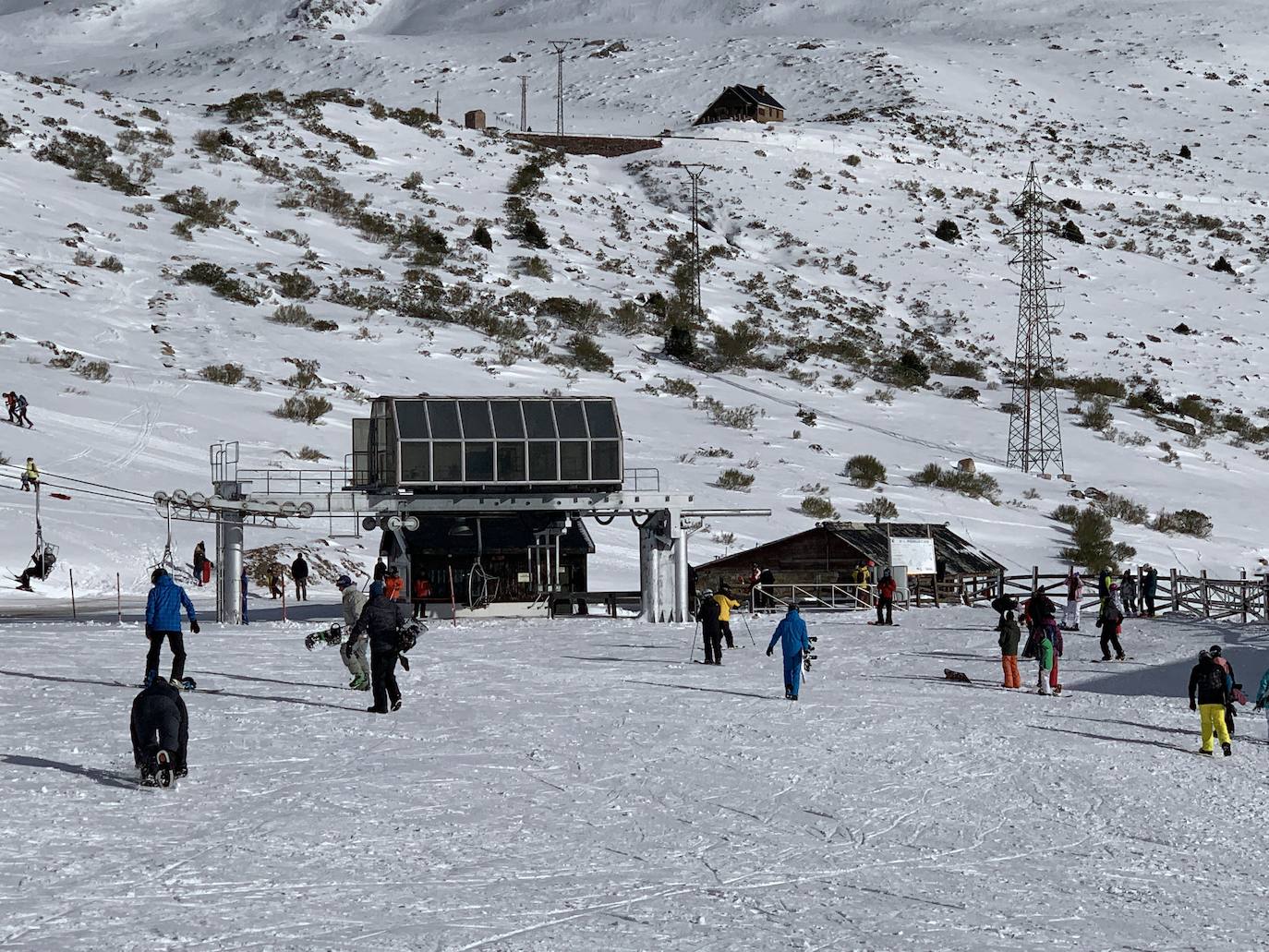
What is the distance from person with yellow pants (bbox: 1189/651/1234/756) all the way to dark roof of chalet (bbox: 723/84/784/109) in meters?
102

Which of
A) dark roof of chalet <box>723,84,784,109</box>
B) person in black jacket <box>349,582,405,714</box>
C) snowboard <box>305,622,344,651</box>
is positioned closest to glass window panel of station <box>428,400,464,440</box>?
snowboard <box>305,622,344,651</box>

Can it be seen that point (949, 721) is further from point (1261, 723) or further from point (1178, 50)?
point (1178, 50)

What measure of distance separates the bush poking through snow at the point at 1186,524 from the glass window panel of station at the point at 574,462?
1107 inches

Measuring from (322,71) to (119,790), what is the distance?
145573mm

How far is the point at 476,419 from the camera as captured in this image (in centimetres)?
3356

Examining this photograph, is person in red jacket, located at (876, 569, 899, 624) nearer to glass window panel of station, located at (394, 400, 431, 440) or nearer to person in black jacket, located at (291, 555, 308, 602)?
glass window panel of station, located at (394, 400, 431, 440)

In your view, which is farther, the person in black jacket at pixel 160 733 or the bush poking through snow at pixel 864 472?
the bush poking through snow at pixel 864 472

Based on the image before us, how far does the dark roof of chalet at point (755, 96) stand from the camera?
116000 millimetres

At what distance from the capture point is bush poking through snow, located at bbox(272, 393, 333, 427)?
54031 mm

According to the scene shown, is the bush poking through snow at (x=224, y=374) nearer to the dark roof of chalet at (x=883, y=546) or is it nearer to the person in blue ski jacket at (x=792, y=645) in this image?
the dark roof of chalet at (x=883, y=546)

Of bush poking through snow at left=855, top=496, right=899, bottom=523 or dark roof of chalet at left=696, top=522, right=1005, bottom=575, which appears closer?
dark roof of chalet at left=696, top=522, right=1005, bottom=575

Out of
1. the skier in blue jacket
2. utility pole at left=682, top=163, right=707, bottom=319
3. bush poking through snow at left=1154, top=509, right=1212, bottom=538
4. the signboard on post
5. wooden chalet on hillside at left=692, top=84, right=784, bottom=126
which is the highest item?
wooden chalet on hillside at left=692, top=84, right=784, bottom=126

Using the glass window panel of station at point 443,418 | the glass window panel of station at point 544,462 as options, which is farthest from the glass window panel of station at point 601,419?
the glass window panel of station at point 443,418

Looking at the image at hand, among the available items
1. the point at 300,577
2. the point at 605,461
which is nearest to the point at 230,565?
the point at 300,577
